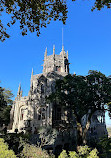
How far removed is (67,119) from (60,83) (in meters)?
7.82

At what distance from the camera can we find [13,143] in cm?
1700

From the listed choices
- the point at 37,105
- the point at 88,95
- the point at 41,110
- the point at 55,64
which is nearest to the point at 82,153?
the point at 88,95

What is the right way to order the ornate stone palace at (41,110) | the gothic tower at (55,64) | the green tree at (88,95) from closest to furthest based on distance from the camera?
the green tree at (88,95) → the ornate stone palace at (41,110) → the gothic tower at (55,64)

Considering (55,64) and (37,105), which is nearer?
(37,105)

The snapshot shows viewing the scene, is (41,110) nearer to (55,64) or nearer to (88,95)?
(88,95)

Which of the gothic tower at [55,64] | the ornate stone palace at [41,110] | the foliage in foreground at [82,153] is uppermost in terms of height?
the gothic tower at [55,64]

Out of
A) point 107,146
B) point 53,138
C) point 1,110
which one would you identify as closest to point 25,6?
point 107,146

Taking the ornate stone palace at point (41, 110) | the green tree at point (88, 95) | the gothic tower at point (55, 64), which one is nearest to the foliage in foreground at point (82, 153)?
the green tree at point (88, 95)

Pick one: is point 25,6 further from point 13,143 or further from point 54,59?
point 54,59

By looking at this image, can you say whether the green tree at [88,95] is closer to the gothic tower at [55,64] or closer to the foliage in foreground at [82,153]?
the foliage in foreground at [82,153]

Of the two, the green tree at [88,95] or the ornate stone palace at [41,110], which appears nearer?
the green tree at [88,95]

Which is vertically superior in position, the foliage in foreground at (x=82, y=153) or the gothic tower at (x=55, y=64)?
the gothic tower at (x=55, y=64)

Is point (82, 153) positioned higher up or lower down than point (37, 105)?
lower down

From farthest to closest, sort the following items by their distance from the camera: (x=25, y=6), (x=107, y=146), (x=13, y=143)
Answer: (x=13, y=143), (x=107, y=146), (x=25, y=6)
